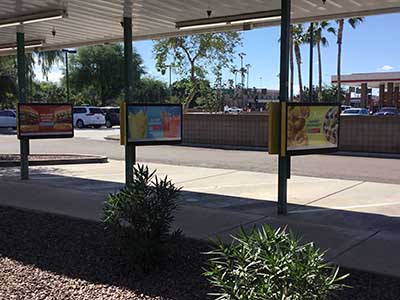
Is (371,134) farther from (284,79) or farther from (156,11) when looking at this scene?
(284,79)

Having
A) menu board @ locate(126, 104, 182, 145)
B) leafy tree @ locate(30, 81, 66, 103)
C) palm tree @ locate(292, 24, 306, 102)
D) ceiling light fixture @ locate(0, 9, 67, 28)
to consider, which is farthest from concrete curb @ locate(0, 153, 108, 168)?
leafy tree @ locate(30, 81, 66, 103)

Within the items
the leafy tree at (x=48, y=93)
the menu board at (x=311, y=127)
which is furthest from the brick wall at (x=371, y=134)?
the leafy tree at (x=48, y=93)

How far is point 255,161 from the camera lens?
1597 centimetres

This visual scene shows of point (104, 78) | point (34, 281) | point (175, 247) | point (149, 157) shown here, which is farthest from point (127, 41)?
point (104, 78)

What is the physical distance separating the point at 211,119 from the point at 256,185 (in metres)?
11.4

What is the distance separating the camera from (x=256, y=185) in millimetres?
10922

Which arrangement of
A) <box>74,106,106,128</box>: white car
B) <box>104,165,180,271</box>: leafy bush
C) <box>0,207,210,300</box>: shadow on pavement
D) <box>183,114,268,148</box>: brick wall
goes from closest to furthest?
1. <box>0,207,210,300</box>: shadow on pavement
2. <box>104,165,180,271</box>: leafy bush
3. <box>183,114,268,148</box>: brick wall
4. <box>74,106,106,128</box>: white car

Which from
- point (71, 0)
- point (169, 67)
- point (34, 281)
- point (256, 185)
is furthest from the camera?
point (169, 67)

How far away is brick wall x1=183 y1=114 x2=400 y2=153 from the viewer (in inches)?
686

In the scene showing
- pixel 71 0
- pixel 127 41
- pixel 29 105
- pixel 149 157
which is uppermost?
pixel 71 0

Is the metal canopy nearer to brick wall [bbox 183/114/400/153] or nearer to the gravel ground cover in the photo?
the gravel ground cover

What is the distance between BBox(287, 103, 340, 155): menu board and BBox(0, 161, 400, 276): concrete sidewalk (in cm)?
107

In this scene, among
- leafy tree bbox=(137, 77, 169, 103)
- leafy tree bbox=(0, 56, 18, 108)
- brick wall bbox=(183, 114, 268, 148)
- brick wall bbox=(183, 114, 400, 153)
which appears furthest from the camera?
leafy tree bbox=(137, 77, 169, 103)

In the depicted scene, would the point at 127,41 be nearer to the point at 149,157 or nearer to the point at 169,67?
the point at 149,157
